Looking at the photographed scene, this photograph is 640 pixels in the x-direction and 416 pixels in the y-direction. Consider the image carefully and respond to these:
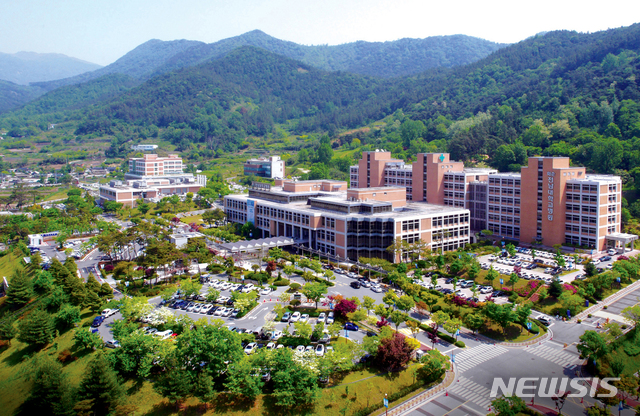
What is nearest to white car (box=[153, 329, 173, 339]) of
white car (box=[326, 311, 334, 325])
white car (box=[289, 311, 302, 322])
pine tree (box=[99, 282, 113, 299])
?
white car (box=[289, 311, 302, 322])

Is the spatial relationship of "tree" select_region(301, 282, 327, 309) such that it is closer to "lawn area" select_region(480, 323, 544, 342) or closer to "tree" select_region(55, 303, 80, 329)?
"lawn area" select_region(480, 323, 544, 342)

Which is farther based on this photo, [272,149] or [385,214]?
[272,149]

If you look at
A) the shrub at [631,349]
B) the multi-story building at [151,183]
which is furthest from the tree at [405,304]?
the multi-story building at [151,183]

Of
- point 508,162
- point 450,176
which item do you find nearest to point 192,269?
point 450,176

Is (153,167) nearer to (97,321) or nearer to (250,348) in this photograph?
(97,321)

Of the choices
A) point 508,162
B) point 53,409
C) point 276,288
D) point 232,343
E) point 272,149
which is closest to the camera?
point 53,409

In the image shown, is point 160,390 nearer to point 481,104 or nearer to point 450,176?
point 450,176

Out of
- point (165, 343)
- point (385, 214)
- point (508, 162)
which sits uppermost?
point (508, 162)
